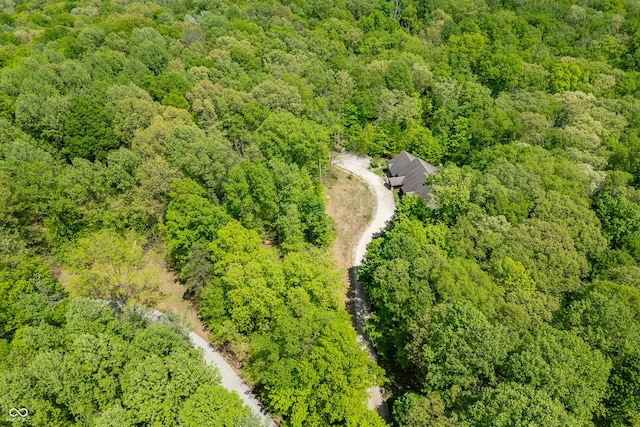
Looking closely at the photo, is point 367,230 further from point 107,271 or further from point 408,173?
point 107,271

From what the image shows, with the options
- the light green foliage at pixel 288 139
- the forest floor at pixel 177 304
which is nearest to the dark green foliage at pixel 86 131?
the forest floor at pixel 177 304

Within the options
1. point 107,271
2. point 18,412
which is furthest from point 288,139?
point 18,412

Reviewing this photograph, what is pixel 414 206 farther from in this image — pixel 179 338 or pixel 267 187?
pixel 179 338

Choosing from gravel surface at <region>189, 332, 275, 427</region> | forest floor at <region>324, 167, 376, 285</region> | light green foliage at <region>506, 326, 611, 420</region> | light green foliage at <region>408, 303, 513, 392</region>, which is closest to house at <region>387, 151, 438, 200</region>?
forest floor at <region>324, 167, 376, 285</region>

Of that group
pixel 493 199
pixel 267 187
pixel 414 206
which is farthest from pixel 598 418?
pixel 267 187

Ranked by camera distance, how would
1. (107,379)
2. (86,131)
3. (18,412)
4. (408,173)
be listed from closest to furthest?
(18,412), (107,379), (86,131), (408,173)

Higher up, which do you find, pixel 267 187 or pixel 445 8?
pixel 445 8
